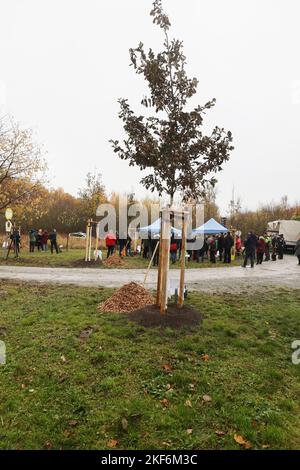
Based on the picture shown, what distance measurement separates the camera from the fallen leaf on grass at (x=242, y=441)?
4.27 m

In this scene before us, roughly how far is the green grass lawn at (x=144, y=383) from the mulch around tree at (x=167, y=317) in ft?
0.73

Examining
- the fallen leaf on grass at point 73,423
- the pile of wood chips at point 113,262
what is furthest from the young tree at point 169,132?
the pile of wood chips at point 113,262

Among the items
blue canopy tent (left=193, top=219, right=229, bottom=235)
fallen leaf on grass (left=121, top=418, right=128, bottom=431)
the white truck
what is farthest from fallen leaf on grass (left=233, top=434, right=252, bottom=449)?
the white truck

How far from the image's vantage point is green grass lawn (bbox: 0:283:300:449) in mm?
4457

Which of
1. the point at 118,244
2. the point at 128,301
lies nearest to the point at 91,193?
the point at 118,244

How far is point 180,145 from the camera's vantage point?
8.37 meters

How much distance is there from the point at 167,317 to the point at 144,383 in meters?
2.44

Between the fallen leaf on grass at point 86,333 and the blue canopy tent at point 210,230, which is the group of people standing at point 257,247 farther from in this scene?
the fallen leaf on grass at point 86,333

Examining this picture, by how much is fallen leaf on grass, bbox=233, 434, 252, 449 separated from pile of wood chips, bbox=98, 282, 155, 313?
4.56m

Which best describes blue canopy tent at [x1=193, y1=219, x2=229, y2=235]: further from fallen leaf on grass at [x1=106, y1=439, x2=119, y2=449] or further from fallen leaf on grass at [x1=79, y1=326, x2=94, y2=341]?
fallen leaf on grass at [x1=106, y1=439, x2=119, y2=449]

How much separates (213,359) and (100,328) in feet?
7.85

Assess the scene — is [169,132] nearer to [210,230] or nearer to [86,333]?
[86,333]

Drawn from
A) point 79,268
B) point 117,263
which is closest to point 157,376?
point 79,268
